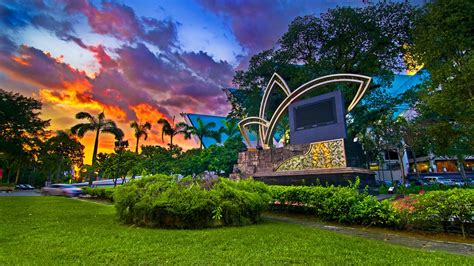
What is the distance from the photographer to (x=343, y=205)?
6.49m

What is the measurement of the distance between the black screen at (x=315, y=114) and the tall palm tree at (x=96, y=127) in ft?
86.6

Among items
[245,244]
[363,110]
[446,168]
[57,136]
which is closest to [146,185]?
[245,244]

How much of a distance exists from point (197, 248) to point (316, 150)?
1006 centimetres

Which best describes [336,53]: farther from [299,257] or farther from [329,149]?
[299,257]

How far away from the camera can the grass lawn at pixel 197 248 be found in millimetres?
3541

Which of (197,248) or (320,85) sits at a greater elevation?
(320,85)

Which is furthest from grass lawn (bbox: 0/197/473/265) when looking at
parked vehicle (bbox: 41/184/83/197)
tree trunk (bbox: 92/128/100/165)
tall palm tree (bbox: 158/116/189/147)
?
tall palm tree (bbox: 158/116/189/147)

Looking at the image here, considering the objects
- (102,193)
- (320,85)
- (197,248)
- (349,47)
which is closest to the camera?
(197,248)

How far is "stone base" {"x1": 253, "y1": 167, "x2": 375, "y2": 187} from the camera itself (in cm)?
1127

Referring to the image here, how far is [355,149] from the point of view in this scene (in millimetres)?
12555

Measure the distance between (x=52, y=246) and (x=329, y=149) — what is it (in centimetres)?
1116

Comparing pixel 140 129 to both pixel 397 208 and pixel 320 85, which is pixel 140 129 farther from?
pixel 397 208

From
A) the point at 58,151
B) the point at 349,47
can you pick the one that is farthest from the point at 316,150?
the point at 58,151

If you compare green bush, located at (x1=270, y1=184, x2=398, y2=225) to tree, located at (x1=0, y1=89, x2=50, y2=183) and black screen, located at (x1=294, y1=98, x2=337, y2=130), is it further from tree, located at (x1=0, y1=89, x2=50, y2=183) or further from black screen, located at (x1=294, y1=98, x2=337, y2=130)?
tree, located at (x1=0, y1=89, x2=50, y2=183)
